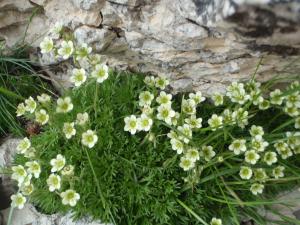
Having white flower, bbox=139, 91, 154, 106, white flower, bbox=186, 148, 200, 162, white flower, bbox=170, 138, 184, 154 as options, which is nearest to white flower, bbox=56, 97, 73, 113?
white flower, bbox=139, 91, 154, 106

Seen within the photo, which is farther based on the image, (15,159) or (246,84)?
(15,159)

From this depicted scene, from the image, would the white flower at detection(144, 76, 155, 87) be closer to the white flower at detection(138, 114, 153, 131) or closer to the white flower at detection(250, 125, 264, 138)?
the white flower at detection(138, 114, 153, 131)

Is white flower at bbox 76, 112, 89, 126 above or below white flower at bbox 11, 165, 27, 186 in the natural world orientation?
above

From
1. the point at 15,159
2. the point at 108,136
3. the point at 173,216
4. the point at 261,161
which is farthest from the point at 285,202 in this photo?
the point at 15,159

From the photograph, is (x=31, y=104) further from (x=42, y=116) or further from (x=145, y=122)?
(x=145, y=122)

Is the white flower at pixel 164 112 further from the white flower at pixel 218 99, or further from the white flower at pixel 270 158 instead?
the white flower at pixel 270 158

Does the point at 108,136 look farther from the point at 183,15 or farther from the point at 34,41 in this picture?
the point at 34,41
